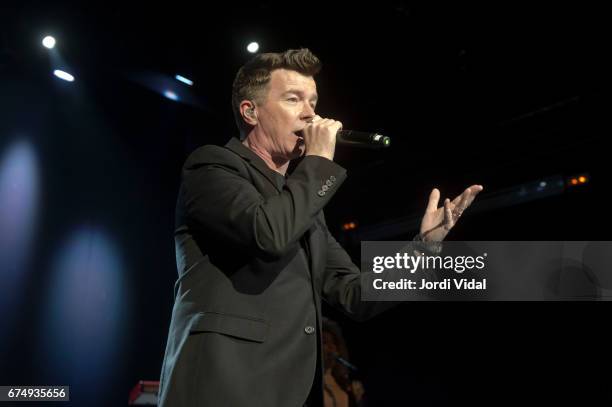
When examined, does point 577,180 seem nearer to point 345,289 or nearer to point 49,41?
point 345,289

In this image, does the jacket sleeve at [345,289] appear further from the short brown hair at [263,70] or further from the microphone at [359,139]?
the short brown hair at [263,70]

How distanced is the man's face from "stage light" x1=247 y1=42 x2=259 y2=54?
277 centimetres

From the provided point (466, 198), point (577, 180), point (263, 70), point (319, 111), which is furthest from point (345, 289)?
point (577, 180)

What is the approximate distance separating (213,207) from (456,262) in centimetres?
245

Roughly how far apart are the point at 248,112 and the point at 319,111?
3.26m

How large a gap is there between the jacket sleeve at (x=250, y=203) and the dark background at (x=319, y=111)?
289 centimetres

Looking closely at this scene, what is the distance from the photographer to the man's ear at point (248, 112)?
5.52 feet

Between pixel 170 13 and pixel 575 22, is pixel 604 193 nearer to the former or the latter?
pixel 575 22

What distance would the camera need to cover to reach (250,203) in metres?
1.21

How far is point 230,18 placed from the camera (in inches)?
164

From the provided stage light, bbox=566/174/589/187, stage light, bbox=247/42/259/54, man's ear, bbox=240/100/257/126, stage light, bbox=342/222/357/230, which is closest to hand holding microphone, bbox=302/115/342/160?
man's ear, bbox=240/100/257/126

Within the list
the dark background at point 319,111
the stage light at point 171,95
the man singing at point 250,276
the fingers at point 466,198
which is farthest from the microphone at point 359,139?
the stage light at point 171,95

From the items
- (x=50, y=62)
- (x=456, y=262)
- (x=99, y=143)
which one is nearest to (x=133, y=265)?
(x=99, y=143)

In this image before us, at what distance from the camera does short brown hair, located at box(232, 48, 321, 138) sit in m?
1.68
